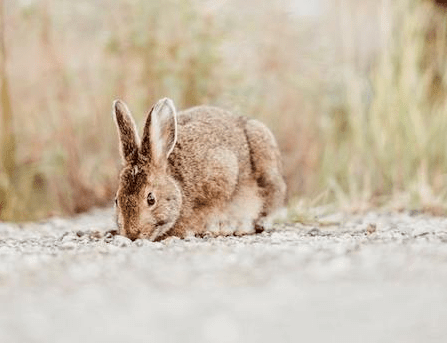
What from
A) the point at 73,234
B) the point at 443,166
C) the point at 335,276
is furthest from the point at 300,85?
the point at 335,276

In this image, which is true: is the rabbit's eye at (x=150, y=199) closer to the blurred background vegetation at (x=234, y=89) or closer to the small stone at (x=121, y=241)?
the small stone at (x=121, y=241)

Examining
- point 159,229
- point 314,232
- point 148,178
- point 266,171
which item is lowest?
point 314,232

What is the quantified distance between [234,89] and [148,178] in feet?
8.78

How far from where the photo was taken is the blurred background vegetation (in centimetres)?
775

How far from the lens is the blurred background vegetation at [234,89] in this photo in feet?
25.4

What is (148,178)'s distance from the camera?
18.4 ft

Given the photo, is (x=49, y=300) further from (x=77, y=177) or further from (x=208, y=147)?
(x=77, y=177)

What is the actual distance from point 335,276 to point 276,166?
9.15 ft

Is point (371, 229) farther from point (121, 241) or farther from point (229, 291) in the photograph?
point (229, 291)

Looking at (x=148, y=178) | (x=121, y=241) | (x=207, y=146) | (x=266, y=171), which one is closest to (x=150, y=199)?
(x=148, y=178)

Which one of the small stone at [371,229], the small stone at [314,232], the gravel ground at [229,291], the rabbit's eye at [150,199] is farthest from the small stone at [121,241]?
the small stone at [371,229]

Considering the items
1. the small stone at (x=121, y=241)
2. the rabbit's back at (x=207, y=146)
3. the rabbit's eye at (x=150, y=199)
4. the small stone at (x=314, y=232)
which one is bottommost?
the small stone at (x=314, y=232)

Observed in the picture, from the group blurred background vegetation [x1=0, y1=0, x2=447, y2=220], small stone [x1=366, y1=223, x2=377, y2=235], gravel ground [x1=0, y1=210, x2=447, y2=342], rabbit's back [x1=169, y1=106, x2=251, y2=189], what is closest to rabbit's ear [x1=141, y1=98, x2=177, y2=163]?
rabbit's back [x1=169, y1=106, x2=251, y2=189]

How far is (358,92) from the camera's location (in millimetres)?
7945
